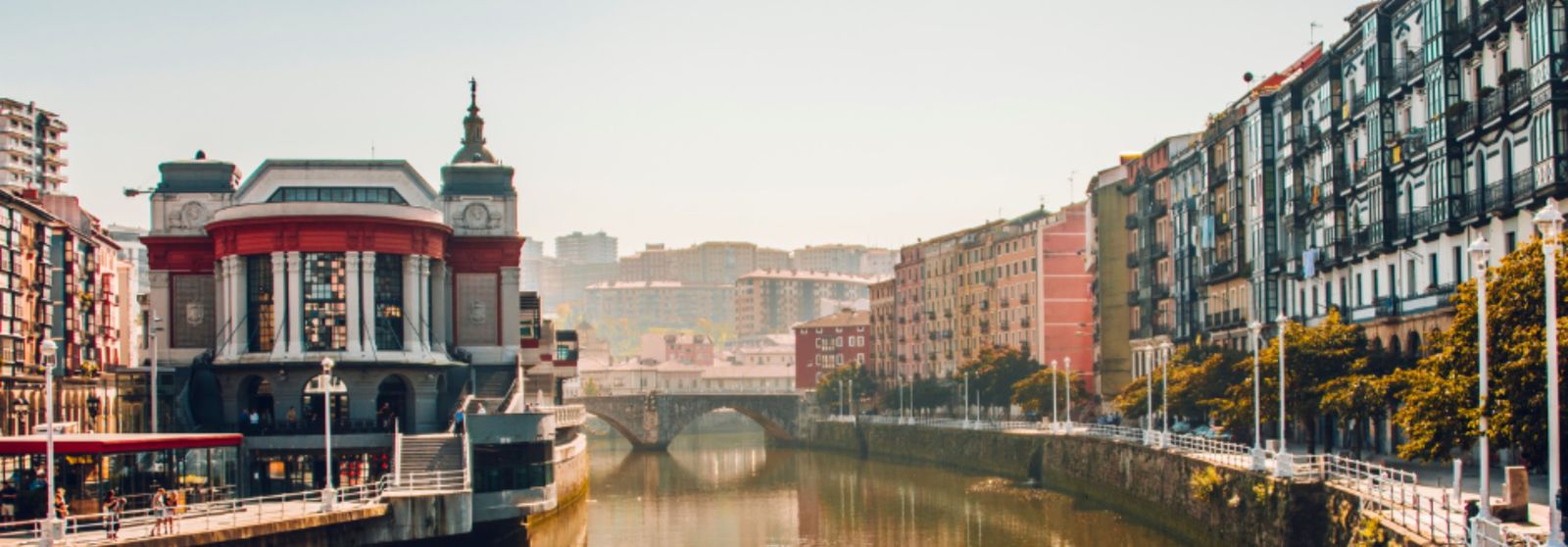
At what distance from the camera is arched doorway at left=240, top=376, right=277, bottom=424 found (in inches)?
3091

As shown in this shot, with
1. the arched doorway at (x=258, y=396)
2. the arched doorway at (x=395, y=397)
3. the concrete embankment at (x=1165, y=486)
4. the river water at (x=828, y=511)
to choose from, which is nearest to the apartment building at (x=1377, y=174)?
the concrete embankment at (x=1165, y=486)

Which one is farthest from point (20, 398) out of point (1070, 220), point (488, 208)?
point (1070, 220)

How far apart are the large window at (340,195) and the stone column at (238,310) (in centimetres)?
392

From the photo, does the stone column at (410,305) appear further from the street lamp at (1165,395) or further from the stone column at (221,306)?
the street lamp at (1165,395)

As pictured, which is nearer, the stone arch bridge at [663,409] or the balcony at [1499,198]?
the balcony at [1499,198]

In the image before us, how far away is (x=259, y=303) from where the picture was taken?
78938mm

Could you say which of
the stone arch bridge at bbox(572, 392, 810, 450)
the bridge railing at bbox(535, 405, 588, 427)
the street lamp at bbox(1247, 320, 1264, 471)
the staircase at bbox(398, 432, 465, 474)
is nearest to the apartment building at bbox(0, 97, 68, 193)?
the stone arch bridge at bbox(572, 392, 810, 450)

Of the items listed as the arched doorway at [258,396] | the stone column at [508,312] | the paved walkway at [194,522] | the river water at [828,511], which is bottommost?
the river water at [828,511]

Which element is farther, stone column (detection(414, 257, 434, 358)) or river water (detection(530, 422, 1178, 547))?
stone column (detection(414, 257, 434, 358))

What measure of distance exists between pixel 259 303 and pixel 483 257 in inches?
496

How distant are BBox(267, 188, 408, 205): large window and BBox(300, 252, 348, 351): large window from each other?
364 cm

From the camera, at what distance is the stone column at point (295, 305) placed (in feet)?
253

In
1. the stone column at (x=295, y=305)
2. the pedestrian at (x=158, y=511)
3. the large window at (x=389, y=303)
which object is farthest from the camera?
the large window at (x=389, y=303)

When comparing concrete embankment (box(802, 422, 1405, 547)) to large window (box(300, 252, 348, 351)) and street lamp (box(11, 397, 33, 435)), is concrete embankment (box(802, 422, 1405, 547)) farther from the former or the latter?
street lamp (box(11, 397, 33, 435))
